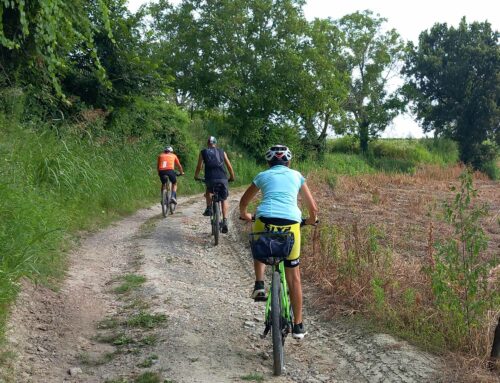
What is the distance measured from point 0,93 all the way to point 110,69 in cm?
619

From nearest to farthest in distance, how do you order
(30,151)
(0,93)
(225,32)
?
1. (30,151)
2. (0,93)
3. (225,32)

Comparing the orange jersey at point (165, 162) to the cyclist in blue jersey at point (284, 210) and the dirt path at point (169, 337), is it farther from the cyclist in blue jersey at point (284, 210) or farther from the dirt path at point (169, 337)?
the cyclist in blue jersey at point (284, 210)

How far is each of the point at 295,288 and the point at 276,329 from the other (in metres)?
0.55

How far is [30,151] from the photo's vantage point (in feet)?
31.7

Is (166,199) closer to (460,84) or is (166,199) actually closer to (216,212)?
(216,212)

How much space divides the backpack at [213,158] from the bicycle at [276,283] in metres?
5.68

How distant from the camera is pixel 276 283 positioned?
4438 millimetres

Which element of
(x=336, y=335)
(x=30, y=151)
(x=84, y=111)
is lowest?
(x=336, y=335)

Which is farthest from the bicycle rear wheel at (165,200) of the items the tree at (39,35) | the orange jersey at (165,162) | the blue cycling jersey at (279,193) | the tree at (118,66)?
the blue cycling jersey at (279,193)

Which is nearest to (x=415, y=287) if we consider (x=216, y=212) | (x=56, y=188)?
(x=216, y=212)

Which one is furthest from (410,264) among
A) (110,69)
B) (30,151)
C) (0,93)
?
(110,69)

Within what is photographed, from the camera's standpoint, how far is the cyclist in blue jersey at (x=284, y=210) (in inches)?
182

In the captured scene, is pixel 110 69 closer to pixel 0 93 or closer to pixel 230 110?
pixel 0 93

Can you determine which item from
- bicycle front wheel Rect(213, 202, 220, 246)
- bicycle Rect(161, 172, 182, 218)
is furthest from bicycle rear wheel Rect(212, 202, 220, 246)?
bicycle Rect(161, 172, 182, 218)
